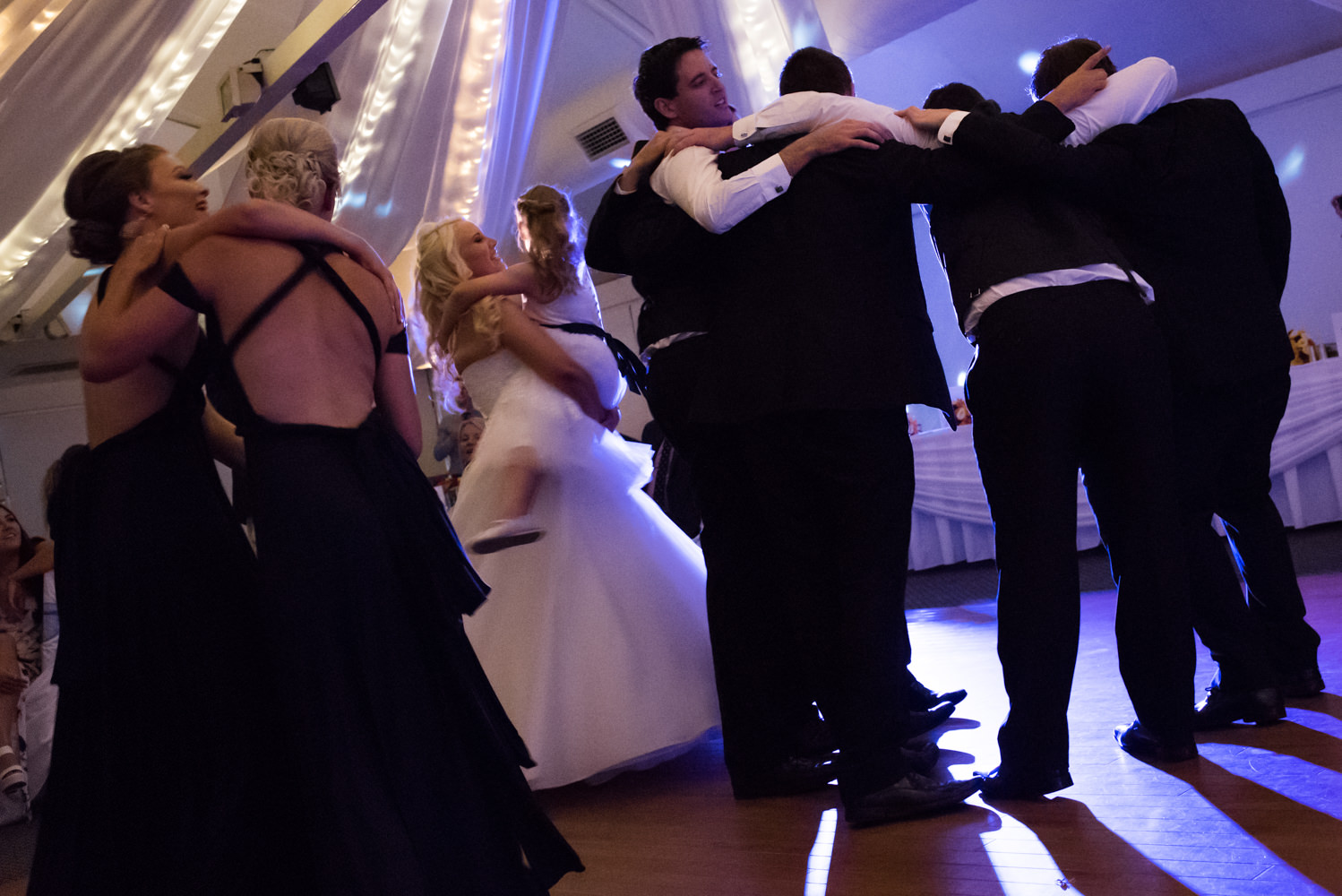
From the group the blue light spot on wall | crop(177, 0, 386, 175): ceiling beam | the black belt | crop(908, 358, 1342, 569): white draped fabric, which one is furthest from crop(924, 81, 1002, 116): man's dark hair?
the blue light spot on wall

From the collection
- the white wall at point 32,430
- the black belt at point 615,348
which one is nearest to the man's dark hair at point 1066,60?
the black belt at point 615,348

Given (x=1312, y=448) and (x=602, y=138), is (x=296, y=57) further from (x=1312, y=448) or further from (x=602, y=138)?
(x=1312, y=448)

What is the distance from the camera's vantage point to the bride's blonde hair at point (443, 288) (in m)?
2.70

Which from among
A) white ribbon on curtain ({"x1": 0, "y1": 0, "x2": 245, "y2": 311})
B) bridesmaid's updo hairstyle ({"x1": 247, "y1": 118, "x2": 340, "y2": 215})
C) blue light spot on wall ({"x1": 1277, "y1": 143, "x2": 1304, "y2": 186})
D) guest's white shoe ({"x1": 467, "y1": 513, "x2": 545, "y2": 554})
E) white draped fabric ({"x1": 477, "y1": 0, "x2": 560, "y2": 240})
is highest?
white ribbon on curtain ({"x1": 0, "y1": 0, "x2": 245, "y2": 311})

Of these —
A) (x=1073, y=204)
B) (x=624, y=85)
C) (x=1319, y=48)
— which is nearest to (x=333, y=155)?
(x=1073, y=204)

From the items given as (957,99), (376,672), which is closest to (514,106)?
(957,99)

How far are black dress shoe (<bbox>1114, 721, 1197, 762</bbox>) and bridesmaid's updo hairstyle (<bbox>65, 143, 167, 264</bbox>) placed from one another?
200cm

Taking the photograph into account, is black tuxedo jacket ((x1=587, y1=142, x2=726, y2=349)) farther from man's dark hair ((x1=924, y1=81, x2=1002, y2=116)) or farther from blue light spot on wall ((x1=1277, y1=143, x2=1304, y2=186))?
blue light spot on wall ((x1=1277, y1=143, x2=1304, y2=186))

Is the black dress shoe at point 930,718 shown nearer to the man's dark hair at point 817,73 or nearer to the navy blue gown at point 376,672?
the navy blue gown at point 376,672

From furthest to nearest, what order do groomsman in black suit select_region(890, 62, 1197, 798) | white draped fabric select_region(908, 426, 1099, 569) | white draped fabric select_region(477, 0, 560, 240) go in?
white draped fabric select_region(908, 426, 1099, 569) → white draped fabric select_region(477, 0, 560, 240) → groomsman in black suit select_region(890, 62, 1197, 798)

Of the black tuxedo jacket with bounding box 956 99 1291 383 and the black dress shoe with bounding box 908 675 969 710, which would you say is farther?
the black dress shoe with bounding box 908 675 969 710

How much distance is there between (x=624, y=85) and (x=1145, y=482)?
5.58 meters

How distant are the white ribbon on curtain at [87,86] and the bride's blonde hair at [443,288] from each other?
3.47ft

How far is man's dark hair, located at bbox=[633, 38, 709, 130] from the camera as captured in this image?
2.08 metres
